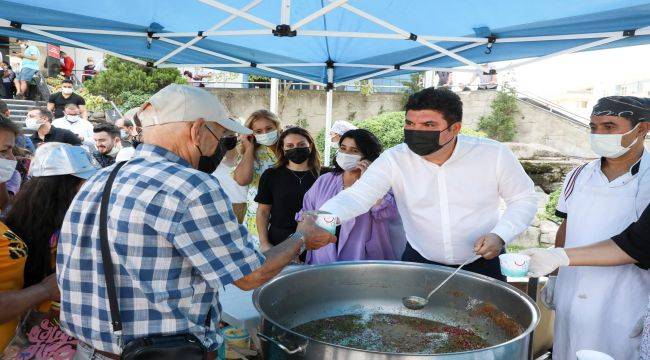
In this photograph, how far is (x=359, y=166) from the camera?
3.04 meters

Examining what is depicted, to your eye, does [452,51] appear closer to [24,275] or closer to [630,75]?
[24,275]

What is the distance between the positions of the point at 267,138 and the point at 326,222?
2028mm

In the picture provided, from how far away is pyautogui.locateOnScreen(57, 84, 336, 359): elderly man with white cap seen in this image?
4.26 ft

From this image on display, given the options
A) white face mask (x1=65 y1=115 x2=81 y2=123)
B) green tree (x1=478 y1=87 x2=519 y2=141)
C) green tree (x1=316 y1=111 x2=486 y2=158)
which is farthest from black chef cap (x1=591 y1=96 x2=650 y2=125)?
green tree (x1=478 y1=87 x2=519 y2=141)

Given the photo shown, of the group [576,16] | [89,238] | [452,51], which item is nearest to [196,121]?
[89,238]

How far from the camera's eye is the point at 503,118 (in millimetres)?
14312

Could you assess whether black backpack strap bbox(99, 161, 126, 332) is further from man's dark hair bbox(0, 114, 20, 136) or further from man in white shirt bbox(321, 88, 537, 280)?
man's dark hair bbox(0, 114, 20, 136)

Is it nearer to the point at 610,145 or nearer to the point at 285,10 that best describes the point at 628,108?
the point at 610,145

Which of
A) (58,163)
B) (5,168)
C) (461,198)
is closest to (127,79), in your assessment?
(5,168)

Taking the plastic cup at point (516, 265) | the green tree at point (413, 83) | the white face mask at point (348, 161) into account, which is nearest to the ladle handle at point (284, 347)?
the plastic cup at point (516, 265)

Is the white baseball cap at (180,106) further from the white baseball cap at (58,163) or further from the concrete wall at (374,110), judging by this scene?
the concrete wall at (374,110)

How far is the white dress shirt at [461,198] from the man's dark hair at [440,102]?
18 centimetres

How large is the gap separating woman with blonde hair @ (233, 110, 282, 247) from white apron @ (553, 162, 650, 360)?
230cm

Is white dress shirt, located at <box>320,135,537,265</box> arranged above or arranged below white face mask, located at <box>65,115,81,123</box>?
below
